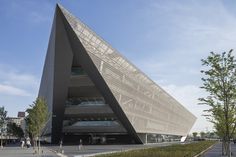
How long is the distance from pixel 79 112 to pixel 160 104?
108ft

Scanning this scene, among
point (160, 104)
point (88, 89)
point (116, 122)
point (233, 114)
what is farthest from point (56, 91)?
point (233, 114)

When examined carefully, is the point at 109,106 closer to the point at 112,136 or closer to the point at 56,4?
the point at 112,136

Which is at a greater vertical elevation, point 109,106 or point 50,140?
point 109,106

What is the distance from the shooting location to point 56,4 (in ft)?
183

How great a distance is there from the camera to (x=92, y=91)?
7944cm

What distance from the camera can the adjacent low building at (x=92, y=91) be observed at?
61.7 m

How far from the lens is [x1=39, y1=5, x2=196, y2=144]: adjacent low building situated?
61.7 metres

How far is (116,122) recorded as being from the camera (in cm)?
7956

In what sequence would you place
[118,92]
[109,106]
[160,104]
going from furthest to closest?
[160,104], [109,106], [118,92]

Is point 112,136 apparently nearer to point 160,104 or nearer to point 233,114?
point 160,104

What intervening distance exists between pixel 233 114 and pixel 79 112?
2236 inches

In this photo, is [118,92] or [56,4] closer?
[56,4]

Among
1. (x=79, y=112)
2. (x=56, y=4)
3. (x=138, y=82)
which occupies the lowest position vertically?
(x=79, y=112)

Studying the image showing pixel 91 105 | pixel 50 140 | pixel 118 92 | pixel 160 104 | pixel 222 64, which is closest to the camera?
pixel 222 64
